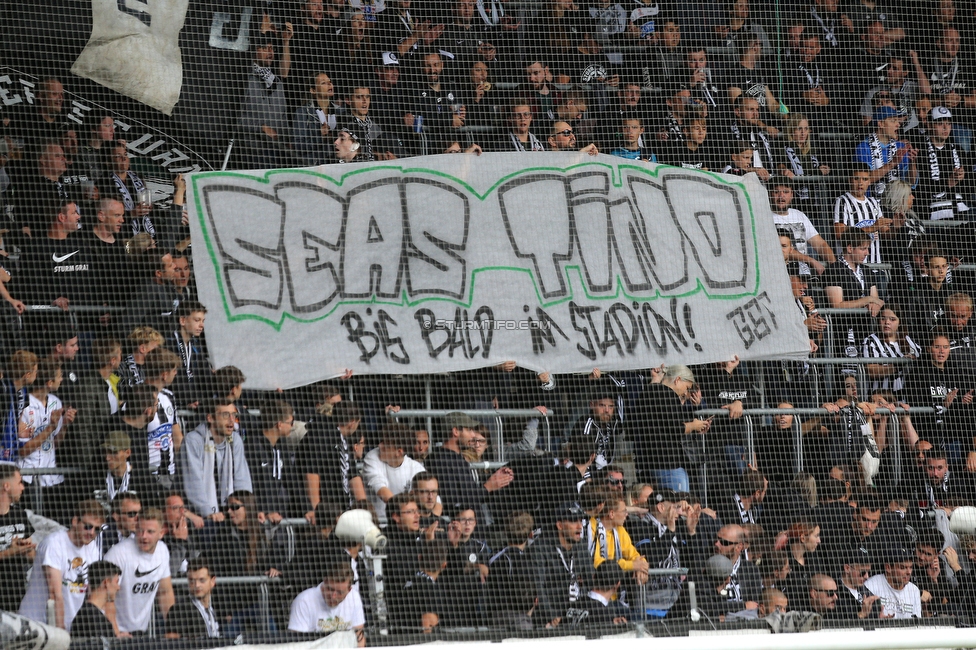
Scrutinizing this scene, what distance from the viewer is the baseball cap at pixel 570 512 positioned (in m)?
6.13

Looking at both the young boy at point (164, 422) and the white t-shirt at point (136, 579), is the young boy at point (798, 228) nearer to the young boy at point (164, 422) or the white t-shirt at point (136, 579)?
the young boy at point (164, 422)

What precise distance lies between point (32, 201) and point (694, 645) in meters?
4.07

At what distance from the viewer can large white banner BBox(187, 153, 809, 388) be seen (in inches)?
242

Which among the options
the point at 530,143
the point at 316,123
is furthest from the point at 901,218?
the point at 316,123

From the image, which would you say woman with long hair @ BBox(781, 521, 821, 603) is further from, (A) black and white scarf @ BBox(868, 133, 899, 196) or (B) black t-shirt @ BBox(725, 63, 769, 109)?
(B) black t-shirt @ BBox(725, 63, 769, 109)

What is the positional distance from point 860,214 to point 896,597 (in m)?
2.32

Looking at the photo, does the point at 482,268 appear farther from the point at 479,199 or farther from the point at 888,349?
the point at 888,349

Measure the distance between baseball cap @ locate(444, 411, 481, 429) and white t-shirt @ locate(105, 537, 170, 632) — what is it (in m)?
1.58

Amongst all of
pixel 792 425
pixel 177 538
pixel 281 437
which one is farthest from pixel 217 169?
pixel 792 425

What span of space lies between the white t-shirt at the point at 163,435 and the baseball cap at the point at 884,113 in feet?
15.1

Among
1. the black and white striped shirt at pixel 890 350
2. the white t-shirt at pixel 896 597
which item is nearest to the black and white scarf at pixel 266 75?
the black and white striped shirt at pixel 890 350

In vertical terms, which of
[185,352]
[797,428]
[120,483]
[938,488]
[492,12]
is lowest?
[938,488]

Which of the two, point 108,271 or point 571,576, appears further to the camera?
point 108,271

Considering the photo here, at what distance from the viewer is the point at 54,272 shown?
612 centimetres
